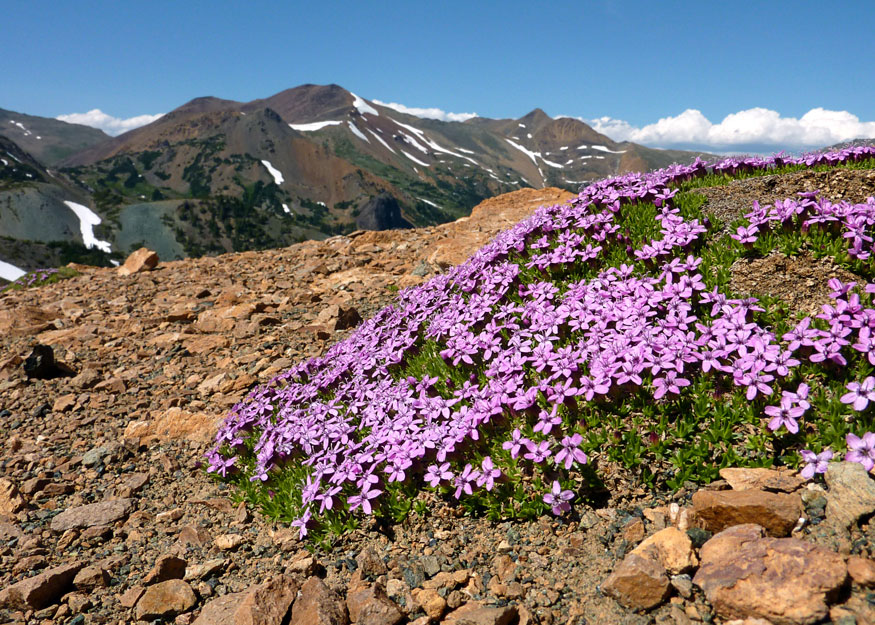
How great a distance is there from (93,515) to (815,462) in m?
6.44

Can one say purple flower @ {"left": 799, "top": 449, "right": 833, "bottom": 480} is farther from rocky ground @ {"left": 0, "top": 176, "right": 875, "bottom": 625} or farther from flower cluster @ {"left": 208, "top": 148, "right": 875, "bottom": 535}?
flower cluster @ {"left": 208, "top": 148, "right": 875, "bottom": 535}

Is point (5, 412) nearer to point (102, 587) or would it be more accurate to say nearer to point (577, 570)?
point (102, 587)

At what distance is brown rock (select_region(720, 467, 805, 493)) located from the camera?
3.29 meters

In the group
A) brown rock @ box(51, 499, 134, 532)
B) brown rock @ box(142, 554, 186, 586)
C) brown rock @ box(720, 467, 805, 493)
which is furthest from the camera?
brown rock @ box(51, 499, 134, 532)

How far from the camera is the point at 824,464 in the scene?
3.20m

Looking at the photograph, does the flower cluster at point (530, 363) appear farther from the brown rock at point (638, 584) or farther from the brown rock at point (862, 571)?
the brown rock at point (862, 571)

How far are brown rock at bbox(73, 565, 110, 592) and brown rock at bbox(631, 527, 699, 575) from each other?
430cm

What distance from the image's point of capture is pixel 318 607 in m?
3.53

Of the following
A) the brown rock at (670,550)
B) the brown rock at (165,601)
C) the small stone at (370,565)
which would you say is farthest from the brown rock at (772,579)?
the brown rock at (165,601)

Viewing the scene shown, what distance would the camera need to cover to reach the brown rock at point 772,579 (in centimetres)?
250

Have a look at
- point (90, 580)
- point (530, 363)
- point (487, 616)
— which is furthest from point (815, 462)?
point (90, 580)

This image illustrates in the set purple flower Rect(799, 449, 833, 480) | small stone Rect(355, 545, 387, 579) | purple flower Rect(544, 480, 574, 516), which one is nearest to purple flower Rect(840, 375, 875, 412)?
purple flower Rect(799, 449, 833, 480)

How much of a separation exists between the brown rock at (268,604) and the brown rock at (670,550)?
7.92 ft

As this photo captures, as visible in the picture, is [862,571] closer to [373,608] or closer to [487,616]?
[487,616]
